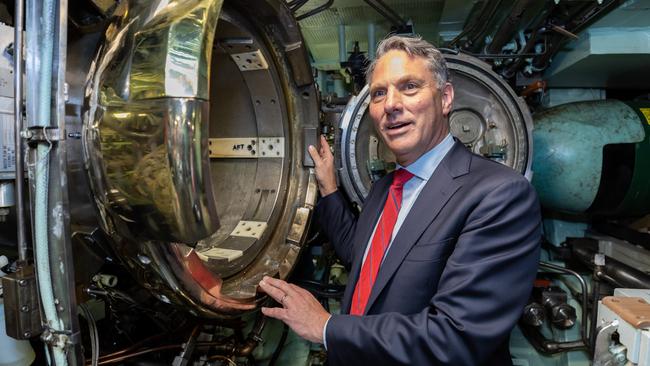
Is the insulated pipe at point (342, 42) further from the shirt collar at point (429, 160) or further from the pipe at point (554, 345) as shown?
the pipe at point (554, 345)

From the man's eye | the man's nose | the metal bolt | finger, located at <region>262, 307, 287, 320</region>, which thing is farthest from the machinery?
the man's nose

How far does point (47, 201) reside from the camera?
83 cm

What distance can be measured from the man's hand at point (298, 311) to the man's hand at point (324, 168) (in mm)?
464

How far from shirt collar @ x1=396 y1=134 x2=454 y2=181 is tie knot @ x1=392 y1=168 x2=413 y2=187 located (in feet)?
0.13

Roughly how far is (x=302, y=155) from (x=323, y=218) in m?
0.28

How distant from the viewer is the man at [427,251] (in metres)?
0.96

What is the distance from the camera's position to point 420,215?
1121 millimetres

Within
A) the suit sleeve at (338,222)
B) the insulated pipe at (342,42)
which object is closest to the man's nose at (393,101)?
the suit sleeve at (338,222)

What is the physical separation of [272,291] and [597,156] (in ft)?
5.10

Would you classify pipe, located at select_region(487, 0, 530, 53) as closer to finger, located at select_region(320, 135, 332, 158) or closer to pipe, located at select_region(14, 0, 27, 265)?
finger, located at select_region(320, 135, 332, 158)

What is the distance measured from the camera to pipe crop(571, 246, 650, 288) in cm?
159

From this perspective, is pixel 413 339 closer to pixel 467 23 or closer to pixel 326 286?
pixel 326 286

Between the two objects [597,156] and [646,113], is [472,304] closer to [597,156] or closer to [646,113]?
[597,156]

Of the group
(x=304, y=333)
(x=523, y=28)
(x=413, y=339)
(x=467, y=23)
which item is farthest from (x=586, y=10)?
(x=304, y=333)
